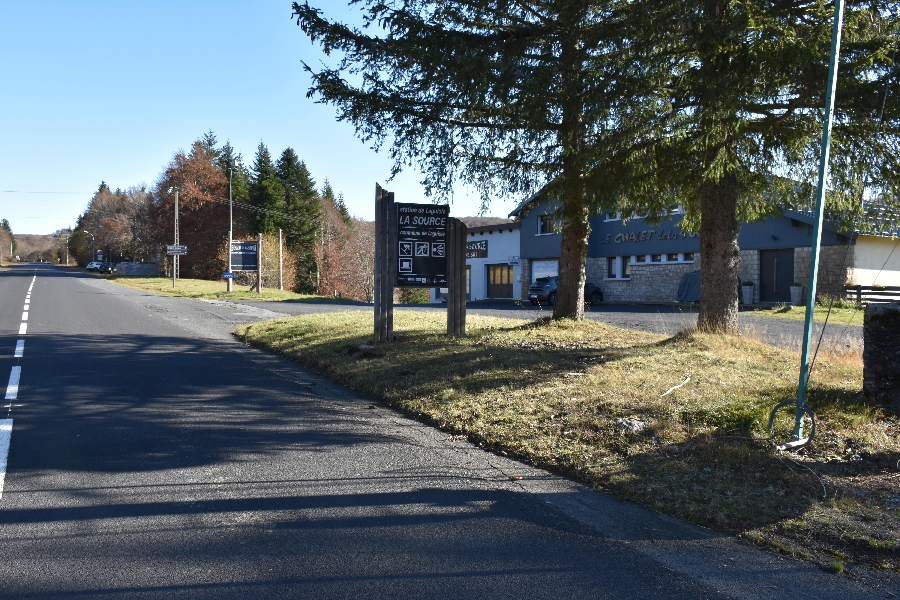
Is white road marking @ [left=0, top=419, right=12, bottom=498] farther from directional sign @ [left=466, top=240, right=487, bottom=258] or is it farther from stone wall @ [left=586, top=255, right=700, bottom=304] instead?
directional sign @ [left=466, top=240, right=487, bottom=258]

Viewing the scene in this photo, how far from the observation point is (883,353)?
21.7 ft

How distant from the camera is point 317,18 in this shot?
10781 mm

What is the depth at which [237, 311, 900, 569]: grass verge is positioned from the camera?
15.8 ft

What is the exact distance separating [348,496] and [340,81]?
7.64 meters

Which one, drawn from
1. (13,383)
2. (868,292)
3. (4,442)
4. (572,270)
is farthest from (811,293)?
(868,292)

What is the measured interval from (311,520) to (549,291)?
29025 mm

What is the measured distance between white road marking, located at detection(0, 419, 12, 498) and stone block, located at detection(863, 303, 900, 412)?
745 cm

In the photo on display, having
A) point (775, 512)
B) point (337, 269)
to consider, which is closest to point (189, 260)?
point (337, 269)

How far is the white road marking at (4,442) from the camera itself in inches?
221

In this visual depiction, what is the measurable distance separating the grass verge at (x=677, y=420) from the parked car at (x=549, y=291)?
824 inches

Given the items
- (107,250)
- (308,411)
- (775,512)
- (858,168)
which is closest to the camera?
(775,512)

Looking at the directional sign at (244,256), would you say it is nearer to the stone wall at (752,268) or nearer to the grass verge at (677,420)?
the stone wall at (752,268)

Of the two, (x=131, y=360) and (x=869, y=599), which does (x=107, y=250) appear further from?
(x=869, y=599)

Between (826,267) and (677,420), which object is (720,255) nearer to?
(677,420)
